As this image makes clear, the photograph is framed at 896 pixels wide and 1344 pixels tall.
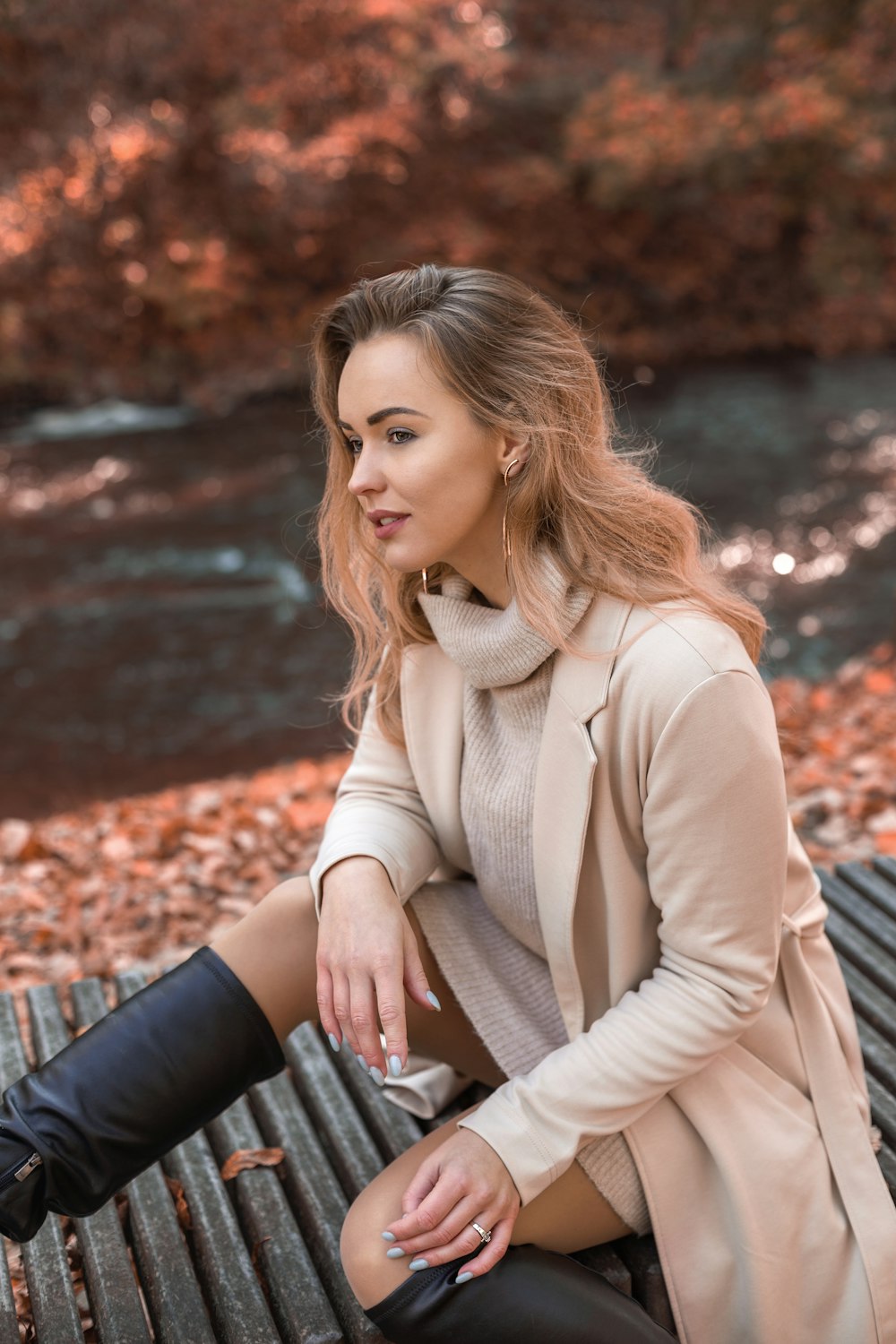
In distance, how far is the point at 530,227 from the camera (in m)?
15.2

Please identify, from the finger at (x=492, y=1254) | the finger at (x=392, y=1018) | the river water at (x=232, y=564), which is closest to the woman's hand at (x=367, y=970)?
the finger at (x=392, y=1018)

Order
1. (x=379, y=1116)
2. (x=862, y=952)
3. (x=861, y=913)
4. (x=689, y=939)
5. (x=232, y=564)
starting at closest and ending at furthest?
1. (x=689, y=939)
2. (x=379, y=1116)
3. (x=862, y=952)
4. (x=861, y=913)
5. (x=232, y=564)

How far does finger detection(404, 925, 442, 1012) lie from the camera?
1723mm

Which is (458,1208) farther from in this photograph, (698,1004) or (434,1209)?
(698,1004)

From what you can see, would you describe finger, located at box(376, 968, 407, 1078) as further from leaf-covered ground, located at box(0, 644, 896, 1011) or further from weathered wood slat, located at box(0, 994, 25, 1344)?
leaf-covered ground, located at box(0, 644, 896, 1011)

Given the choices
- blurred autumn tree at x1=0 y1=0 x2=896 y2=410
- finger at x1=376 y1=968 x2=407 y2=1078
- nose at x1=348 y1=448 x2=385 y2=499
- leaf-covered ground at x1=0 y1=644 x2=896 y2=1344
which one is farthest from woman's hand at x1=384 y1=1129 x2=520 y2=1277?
blurred autumn tree at x1=0 y1=0 x2=896 y2=410

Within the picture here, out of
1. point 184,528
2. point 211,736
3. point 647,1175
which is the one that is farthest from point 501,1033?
point 184,528

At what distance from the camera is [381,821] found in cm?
195

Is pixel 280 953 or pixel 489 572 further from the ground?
pixel 489 572

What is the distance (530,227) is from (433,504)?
1451 cm

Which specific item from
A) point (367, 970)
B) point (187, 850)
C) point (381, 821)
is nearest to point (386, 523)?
point (381, 821)

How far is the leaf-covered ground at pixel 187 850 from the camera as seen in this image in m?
3.37

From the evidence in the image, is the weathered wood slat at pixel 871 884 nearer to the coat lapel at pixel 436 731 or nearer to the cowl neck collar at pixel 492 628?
the coat lapel at pixel 436 731

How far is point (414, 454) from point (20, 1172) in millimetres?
1087
